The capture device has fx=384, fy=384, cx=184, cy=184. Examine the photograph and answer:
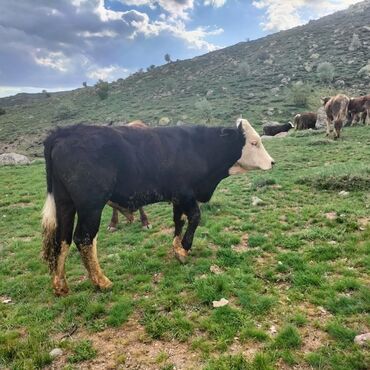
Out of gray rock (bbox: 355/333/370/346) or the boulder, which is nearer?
gray rock (bbox: 355/333/370/346)

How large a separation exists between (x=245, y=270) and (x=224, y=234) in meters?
1.72

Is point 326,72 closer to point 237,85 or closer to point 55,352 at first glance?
point 237,85

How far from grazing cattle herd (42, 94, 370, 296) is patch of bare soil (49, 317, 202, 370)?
1266mm

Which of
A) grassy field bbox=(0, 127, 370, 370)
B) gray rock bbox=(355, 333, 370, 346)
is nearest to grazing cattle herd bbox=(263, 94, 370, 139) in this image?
grassy field bbox=(0, 127, 370, 370)

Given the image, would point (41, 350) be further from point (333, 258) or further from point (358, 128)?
point (358, 128)

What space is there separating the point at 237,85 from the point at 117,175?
4664 centimetres

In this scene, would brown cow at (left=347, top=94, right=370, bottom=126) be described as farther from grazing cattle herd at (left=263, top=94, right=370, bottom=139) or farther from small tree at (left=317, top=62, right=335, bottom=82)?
small tree at (left=317, top=62, right=335, bottom=82)

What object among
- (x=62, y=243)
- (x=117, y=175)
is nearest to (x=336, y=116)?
(x=117, y=175)

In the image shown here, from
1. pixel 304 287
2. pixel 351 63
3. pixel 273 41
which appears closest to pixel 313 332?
pixel 304 287

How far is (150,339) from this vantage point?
467 cm

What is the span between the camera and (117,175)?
19.4ft

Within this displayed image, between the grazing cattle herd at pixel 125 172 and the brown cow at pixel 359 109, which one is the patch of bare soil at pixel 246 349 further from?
the brown cow at pixel 359 109

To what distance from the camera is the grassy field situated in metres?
4.33

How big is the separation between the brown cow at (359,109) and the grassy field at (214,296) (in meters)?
15.0
